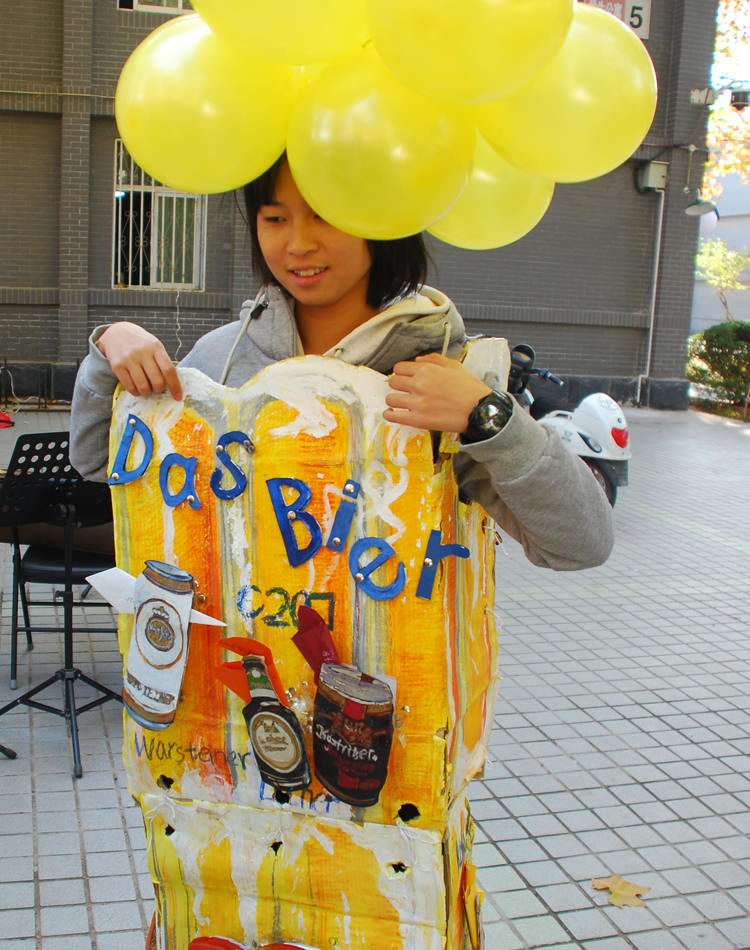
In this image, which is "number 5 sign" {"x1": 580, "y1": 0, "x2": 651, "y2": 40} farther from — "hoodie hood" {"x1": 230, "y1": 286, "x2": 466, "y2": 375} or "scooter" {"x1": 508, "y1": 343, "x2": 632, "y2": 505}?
"hoodie hood" {"x1": 230, "y1": 286, "x2": 466, "y2": 375}

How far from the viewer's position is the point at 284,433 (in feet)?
4.80

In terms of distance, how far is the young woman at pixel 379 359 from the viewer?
134cm

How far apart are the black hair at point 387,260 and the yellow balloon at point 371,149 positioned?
17 cm

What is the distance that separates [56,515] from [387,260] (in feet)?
7.57

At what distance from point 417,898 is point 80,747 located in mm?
2415

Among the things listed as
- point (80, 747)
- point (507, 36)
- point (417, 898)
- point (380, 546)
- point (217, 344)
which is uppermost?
point (507, 36)

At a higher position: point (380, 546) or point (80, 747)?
point (380, 546)

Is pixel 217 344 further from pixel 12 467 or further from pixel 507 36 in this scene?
pixel 12 467

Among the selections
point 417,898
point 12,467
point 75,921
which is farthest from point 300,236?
point 12,467

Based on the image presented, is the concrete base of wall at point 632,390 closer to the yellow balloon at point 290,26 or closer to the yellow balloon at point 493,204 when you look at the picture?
the yellow balloon at point 493,204

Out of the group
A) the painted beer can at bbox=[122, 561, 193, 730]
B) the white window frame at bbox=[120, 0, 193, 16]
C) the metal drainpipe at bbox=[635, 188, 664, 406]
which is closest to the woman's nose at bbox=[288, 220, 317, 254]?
the painted beer can at bbox=[122, 561, 193, 730]

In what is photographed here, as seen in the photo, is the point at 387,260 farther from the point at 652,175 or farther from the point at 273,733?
the point at 652,175

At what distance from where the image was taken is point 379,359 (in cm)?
149

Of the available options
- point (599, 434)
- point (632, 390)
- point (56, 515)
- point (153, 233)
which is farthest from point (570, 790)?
point (632, 390)
